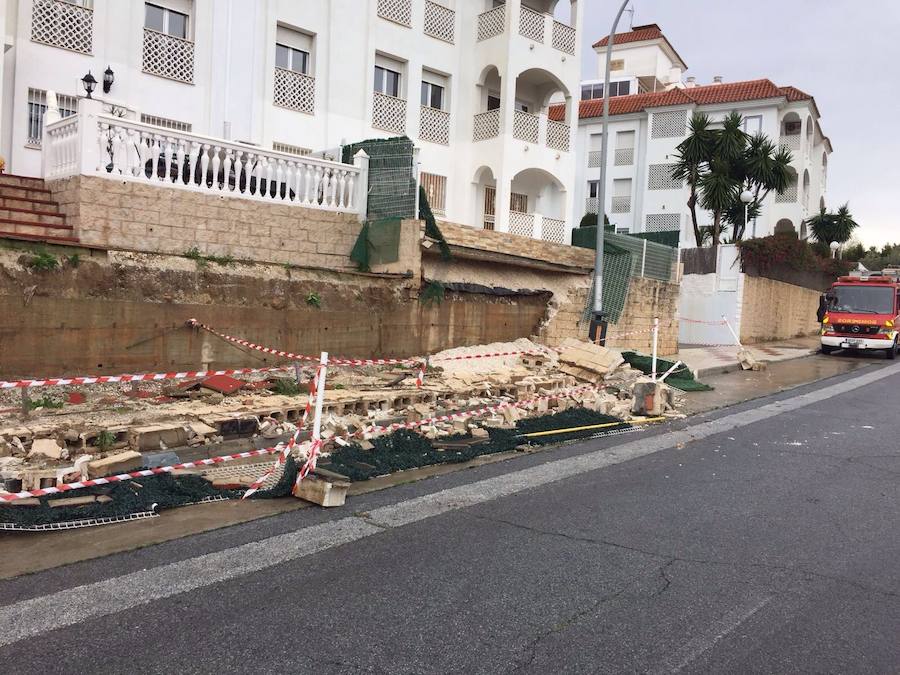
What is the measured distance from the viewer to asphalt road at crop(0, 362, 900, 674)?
3484mm

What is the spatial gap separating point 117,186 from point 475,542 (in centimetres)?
857

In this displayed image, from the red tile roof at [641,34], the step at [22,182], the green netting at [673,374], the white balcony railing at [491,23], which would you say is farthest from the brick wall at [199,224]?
the red tile roof at [641,34]

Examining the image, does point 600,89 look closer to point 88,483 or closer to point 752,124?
point 752,124

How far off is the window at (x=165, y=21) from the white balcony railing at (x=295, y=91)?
241 cm

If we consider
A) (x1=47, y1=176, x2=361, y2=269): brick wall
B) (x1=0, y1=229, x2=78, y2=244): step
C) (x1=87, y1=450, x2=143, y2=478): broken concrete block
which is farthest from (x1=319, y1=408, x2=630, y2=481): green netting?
(x1=47, y1=176, x2=361, y2=269): brick wall

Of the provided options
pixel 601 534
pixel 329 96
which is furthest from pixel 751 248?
pixel 601 534

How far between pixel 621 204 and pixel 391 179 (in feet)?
98.4

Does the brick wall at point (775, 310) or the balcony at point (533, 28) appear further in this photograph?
the brick wall at point (775, 310)

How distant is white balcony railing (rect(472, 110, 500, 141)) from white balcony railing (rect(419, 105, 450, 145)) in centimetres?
94

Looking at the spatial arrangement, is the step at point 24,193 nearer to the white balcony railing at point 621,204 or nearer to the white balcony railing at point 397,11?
the white balcony railing at point 397,11

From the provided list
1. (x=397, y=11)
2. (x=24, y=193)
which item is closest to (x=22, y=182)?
(x=24, y=193)

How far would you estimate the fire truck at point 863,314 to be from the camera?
2325cm

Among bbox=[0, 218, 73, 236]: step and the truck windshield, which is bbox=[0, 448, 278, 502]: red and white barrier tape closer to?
bbox=[0, 218, 73, 236]: step

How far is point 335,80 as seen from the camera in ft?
64.3
